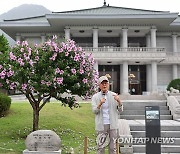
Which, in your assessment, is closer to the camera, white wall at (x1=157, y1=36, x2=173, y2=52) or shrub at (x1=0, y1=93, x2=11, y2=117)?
shrub at (x1=0, y1=93, x2=11, y2=117)

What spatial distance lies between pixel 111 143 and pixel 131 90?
32130 mm

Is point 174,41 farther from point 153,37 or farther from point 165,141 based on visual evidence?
point 165,141

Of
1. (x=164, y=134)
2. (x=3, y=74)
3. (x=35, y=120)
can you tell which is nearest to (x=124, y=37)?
(x=35, y=120)

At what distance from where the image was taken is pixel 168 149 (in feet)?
30.1

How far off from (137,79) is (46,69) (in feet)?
91.4

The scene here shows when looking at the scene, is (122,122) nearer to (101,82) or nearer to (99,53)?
(101,82)

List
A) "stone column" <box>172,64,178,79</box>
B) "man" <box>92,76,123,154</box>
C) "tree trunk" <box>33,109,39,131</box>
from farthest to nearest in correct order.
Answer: "stone column" <box>172,64,178,79</box> → "tree trunk" <box>33,109,39,131</box> → "man" <box>92,76,123,154</box>

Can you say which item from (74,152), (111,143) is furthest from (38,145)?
(111,143)

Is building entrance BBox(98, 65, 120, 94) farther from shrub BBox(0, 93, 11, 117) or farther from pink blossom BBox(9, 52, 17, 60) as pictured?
pink blossom BBox(9, 52, 17, 60)

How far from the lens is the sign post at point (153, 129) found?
7.00 metres

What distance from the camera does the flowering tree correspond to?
35.1 ft

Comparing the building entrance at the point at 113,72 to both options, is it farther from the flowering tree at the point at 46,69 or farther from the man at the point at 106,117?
the man at the point at 106,117

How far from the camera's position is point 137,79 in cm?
3778

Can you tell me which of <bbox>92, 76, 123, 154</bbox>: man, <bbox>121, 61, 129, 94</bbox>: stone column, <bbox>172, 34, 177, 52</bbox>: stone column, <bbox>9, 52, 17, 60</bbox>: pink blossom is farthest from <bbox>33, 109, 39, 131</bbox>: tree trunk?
<bbox>172, 34, 177, 52</bbox>: stone column
